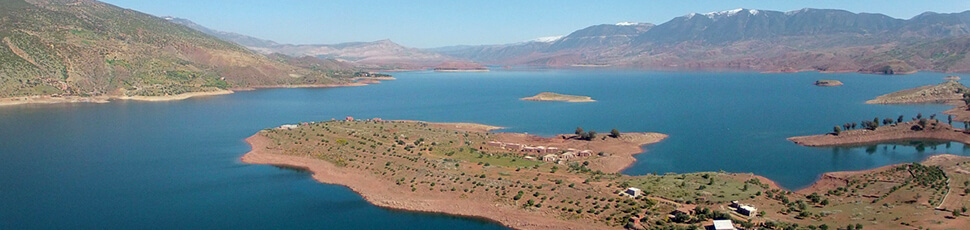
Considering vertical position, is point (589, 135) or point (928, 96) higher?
point (589, 135)

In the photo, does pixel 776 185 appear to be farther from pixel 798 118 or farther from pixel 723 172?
pixel 798 118

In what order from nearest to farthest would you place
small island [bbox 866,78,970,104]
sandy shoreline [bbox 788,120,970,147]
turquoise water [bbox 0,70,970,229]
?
turquoise water [bbox 0,70,970,229] < sandy shoreline [bbox 788,120,970,147] < small island [bbox 866,78,970,104]

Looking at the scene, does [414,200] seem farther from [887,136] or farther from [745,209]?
[887,136]

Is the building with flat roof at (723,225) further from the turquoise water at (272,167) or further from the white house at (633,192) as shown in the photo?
the turquoise water at (272,167)

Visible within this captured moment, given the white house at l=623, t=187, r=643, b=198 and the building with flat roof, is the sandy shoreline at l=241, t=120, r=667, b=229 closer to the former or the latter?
the white house at l=623, t=187, r=643, b=198

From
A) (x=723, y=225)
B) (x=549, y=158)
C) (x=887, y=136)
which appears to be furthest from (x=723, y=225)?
(x=887, y=136)

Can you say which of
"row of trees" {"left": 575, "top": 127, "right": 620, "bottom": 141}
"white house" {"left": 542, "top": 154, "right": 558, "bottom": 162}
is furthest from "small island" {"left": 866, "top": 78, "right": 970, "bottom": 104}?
"white house" {"left": 542, "top": 154, "right": 558, "bottom": 162}

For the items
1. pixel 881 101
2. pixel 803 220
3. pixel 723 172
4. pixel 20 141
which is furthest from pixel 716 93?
pixel 20 141
